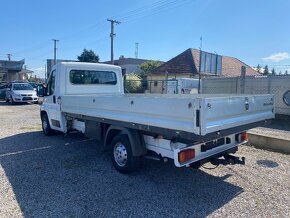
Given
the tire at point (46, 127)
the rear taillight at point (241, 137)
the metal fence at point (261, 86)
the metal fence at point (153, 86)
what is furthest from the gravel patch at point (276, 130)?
the metal fence at point (153, 86)

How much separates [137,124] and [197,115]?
1282 millimetres

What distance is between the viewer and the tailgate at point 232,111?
11.7ft

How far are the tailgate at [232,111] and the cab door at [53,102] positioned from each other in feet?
15.8

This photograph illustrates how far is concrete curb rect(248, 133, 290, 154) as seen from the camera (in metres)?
6.69

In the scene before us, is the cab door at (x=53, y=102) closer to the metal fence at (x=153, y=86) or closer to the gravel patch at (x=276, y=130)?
the gravel patch at (x=276, y=130)

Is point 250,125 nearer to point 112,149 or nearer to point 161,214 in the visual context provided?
point 161,214

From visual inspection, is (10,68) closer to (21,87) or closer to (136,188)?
(21,87)

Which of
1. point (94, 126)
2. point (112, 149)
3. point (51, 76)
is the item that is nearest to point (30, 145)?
point (51, 76)

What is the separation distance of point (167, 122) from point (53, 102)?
4705 millimetres

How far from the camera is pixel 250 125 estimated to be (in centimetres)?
467

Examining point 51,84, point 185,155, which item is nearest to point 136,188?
point 185,155

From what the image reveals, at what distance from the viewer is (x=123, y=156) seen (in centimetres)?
518

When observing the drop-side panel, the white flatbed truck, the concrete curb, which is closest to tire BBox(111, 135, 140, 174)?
the white flatbed truck

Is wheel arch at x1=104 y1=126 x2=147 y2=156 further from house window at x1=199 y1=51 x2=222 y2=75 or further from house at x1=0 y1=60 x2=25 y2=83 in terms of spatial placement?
house at x1=0 y1=60 x2=25 y2=83
